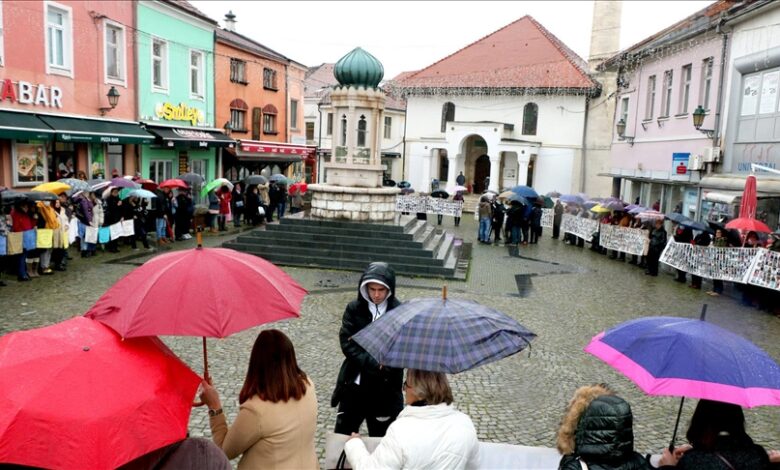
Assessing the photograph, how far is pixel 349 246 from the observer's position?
16.8m

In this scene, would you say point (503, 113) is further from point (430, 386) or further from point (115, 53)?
point (430, 386)

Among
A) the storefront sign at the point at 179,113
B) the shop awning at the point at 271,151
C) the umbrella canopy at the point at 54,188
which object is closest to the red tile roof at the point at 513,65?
the shop awning at the point at 271,151

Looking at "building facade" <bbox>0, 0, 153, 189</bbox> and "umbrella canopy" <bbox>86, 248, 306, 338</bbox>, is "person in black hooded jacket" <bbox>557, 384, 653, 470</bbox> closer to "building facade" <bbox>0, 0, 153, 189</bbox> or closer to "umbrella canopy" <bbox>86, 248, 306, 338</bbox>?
"umbrella canopy" <bbox>86, 248, 306, 338</bbox>

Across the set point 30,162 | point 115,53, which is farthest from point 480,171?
point 30,162

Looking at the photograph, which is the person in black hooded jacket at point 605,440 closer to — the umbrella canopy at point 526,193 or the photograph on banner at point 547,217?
the umbrella canopy at point 526,193

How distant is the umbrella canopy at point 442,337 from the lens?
11.5 feet

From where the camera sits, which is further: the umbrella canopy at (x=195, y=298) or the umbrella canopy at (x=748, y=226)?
the umbrella canopy at (x=748, y=226)

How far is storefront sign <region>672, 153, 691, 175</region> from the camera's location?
2031 centimetres

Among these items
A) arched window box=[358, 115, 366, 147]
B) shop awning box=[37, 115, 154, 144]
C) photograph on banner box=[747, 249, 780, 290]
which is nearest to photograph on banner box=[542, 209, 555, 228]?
arched window box=[358, 115, 366, 147]

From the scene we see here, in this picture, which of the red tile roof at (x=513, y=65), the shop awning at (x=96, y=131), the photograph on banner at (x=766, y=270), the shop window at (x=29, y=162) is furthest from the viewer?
the red tile roof at (x=513, y=65)

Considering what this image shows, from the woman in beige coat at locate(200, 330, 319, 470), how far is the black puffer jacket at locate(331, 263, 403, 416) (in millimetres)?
1364

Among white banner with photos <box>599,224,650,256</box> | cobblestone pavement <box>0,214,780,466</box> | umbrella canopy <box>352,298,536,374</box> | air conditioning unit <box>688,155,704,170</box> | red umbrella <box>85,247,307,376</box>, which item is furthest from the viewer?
air conditioning unit <box>688,155,704,170</box>

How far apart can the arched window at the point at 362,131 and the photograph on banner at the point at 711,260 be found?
8.93 meters

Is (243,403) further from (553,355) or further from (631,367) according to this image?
(553,355)
